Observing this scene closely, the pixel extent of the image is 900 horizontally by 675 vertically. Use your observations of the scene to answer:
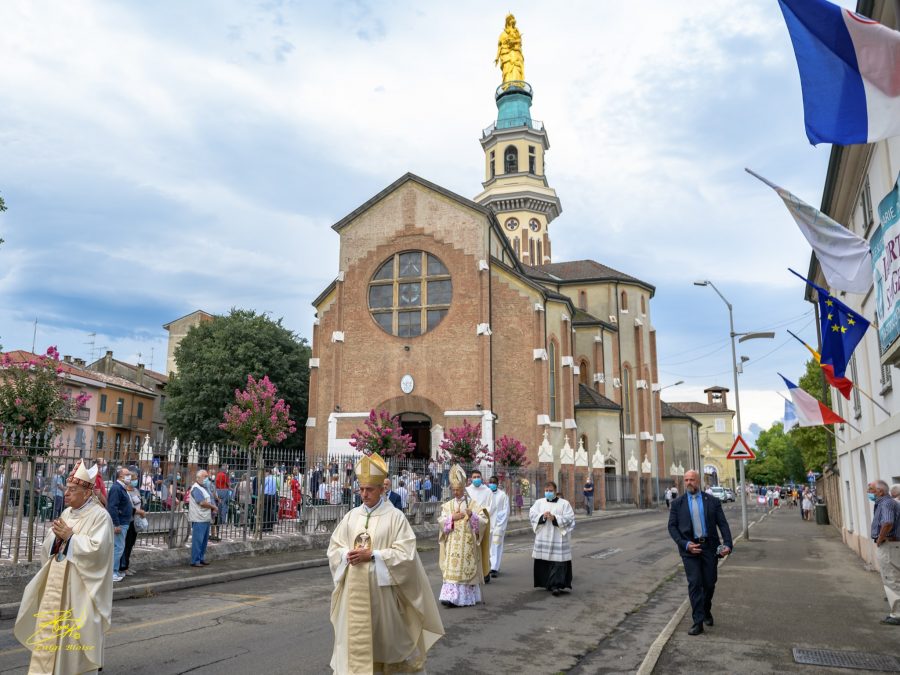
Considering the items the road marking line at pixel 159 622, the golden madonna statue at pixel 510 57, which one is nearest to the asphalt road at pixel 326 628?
the road marking line at pixel 159 622

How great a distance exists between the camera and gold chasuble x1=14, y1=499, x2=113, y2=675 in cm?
512

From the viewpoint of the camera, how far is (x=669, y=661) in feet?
22.9

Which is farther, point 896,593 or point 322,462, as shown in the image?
point 322,462

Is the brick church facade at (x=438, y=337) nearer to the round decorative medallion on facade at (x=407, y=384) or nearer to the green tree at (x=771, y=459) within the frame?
the round decorative medallion on facade at (x=407, y=384)

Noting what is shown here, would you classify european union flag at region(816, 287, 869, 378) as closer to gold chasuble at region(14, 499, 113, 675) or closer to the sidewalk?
the sidewalk

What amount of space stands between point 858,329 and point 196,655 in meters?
9.16

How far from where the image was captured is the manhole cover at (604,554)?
16659 millimetres

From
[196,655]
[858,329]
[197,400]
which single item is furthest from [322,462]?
[197,400]

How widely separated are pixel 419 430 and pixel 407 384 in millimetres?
2717

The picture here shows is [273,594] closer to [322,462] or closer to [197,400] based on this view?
[322,462]

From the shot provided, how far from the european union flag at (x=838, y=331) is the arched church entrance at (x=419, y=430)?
27744 millimetres

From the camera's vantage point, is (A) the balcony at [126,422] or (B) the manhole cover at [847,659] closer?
(B) the manhole cover at [847,659]

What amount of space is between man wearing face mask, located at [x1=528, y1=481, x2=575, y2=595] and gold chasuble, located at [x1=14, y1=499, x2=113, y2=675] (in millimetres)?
7098

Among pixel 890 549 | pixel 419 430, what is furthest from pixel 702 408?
pixel 890 549
